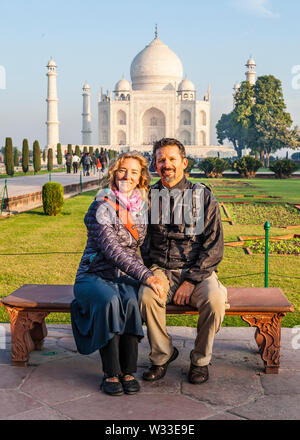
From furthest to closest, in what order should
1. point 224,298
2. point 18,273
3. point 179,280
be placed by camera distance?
point 18,273 < point 179,280 < point 224,298

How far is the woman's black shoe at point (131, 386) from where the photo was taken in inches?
89.7

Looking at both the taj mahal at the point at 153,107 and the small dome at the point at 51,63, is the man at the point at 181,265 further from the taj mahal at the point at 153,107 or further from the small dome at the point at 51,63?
the taj mahal at the point at 153,107

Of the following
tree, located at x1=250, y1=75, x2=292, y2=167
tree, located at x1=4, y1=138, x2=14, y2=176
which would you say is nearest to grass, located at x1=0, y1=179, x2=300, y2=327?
tree, located at x1=4, y1=138, x2=14, y2=176

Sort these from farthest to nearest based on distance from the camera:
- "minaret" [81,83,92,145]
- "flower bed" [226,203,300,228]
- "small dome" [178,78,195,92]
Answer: "minaret" [81,83,92,145] → "small dome" [178,78,195,92] → "flower bed" [226,203,300,228]

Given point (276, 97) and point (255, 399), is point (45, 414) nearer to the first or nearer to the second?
point (255, 399)

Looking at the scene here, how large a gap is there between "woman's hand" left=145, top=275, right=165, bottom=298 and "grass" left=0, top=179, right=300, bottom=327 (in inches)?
41.6

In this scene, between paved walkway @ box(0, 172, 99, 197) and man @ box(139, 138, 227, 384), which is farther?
paved walkway @ box(0, 172, 99, 197)

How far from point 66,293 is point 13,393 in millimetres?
586

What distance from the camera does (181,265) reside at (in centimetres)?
267

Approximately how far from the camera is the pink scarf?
104 inches

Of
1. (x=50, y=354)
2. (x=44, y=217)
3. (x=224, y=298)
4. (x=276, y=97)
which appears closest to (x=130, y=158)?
(x=224, y=298)

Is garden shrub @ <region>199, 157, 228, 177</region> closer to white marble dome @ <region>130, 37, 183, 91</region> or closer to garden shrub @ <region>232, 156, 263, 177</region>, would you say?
garden shrub @ <region>232, 156, 263, 177</region>

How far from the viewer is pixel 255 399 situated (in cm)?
224

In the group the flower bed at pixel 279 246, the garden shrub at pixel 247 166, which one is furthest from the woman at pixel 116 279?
the garden shrub at pixel 247 166
